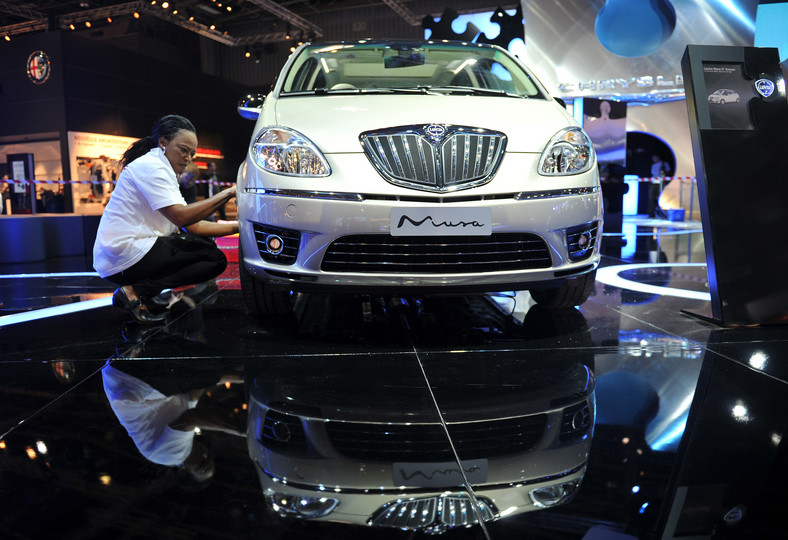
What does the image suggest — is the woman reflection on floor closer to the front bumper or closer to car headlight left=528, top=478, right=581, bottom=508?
the front bumper

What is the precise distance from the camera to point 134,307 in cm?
298

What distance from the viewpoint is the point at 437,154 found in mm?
2311

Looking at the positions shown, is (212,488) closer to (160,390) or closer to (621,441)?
(160,390)

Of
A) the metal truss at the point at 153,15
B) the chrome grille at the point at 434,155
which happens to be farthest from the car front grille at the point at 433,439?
the metal truss at the point at 153,15

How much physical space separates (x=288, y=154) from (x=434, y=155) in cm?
58

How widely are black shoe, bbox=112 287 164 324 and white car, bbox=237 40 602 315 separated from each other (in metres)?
0.76

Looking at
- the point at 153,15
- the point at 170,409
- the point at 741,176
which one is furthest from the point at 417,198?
the point at 153,15

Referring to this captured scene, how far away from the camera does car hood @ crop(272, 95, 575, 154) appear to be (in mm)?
2385

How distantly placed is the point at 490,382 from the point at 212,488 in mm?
1013

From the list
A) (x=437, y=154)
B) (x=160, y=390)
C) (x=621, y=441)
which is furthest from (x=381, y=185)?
(x=621, y=441)

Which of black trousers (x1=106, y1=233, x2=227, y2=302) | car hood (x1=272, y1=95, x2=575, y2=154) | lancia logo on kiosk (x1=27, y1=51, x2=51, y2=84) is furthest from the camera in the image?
lancia logo on kiosk (x1=27, y1=51, x2=51, y2=84)

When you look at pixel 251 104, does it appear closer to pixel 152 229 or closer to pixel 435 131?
pixel 152 229

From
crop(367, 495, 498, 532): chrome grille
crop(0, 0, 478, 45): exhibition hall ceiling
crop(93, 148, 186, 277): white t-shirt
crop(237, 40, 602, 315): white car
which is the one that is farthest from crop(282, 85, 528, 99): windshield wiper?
crop(0, 0, 478, 45): exhibition hall ceiling

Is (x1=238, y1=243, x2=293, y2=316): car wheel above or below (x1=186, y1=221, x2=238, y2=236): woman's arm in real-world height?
below
